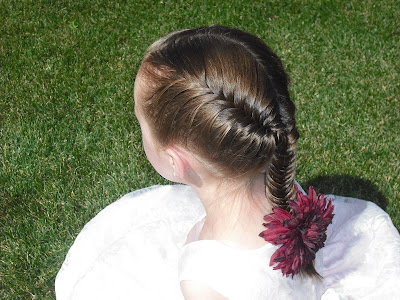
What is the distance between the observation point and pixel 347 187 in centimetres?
318

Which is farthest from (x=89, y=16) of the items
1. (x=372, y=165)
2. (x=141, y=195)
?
(x=372, y=165)

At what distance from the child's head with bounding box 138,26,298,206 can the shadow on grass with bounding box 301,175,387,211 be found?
4.65 ft

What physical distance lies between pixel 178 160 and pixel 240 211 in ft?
A: 0.97

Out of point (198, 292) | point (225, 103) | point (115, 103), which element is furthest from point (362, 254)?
point (115, 103)

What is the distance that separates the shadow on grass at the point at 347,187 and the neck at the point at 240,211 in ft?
4.49

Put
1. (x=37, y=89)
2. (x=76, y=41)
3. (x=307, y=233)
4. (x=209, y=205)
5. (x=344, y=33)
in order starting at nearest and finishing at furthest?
(x=307, y=233) → (x=209, y=205) → (x=37, y=89) → (x=76, y=41) → (x=344, y=33)

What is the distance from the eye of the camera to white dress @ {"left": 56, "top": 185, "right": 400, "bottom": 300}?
7.72 feet

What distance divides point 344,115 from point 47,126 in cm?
211

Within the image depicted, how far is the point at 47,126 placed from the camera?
3334mm

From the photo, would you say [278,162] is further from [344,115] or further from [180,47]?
[344,115]

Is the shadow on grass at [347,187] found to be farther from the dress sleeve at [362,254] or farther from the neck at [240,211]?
the neck at [240,211]

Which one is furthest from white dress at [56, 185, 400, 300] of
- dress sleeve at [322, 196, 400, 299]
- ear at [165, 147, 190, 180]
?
ear at [165, 147, 190, 180]

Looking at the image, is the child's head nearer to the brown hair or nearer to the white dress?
the brown hair

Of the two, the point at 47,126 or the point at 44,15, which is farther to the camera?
the point at 44,15
